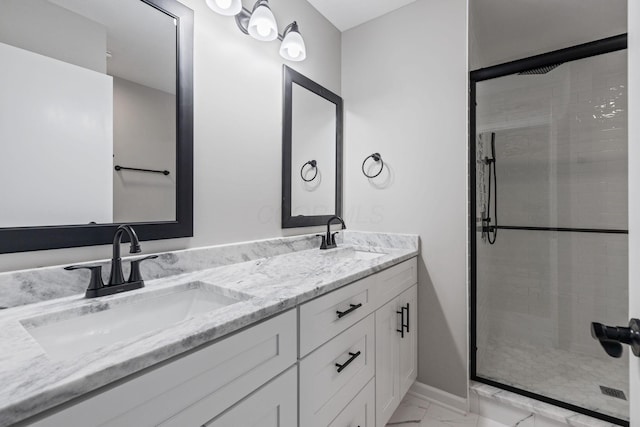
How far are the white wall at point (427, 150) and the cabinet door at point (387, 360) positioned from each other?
1.27 ft

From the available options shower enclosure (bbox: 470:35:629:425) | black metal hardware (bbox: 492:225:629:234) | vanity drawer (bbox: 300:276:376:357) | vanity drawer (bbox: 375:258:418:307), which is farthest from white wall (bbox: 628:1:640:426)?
black metal hardware (bbox: 492:225:629:234)

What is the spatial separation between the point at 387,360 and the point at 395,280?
39 centimetres

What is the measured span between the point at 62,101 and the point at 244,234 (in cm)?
82

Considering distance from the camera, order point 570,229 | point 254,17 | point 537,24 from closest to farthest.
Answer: point 254,17 < point 537,24 < point 570,229

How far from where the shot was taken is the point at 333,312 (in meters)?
1.05

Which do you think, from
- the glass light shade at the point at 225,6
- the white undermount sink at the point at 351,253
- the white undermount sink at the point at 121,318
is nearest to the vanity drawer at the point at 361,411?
the white undermount sink at the point at 121,318

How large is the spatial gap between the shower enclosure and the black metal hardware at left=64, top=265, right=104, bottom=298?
69.9 inches

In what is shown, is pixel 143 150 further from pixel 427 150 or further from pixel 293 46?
pixel 427 150

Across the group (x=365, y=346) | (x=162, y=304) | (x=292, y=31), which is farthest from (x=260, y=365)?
(x=292, y=31)

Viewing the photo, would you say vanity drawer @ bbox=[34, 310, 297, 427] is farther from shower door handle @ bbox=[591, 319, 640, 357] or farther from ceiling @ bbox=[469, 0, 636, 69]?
ceiling @ bbox=[469, 0, 636, 69]

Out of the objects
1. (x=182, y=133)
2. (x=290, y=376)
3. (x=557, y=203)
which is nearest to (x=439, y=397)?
(x=290, y=376)

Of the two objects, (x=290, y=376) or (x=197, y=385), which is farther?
(x=290, y=376)

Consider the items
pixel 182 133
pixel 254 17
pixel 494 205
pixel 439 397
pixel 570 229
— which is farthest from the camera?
pixel 494 205

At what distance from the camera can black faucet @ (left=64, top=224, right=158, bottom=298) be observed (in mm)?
872
